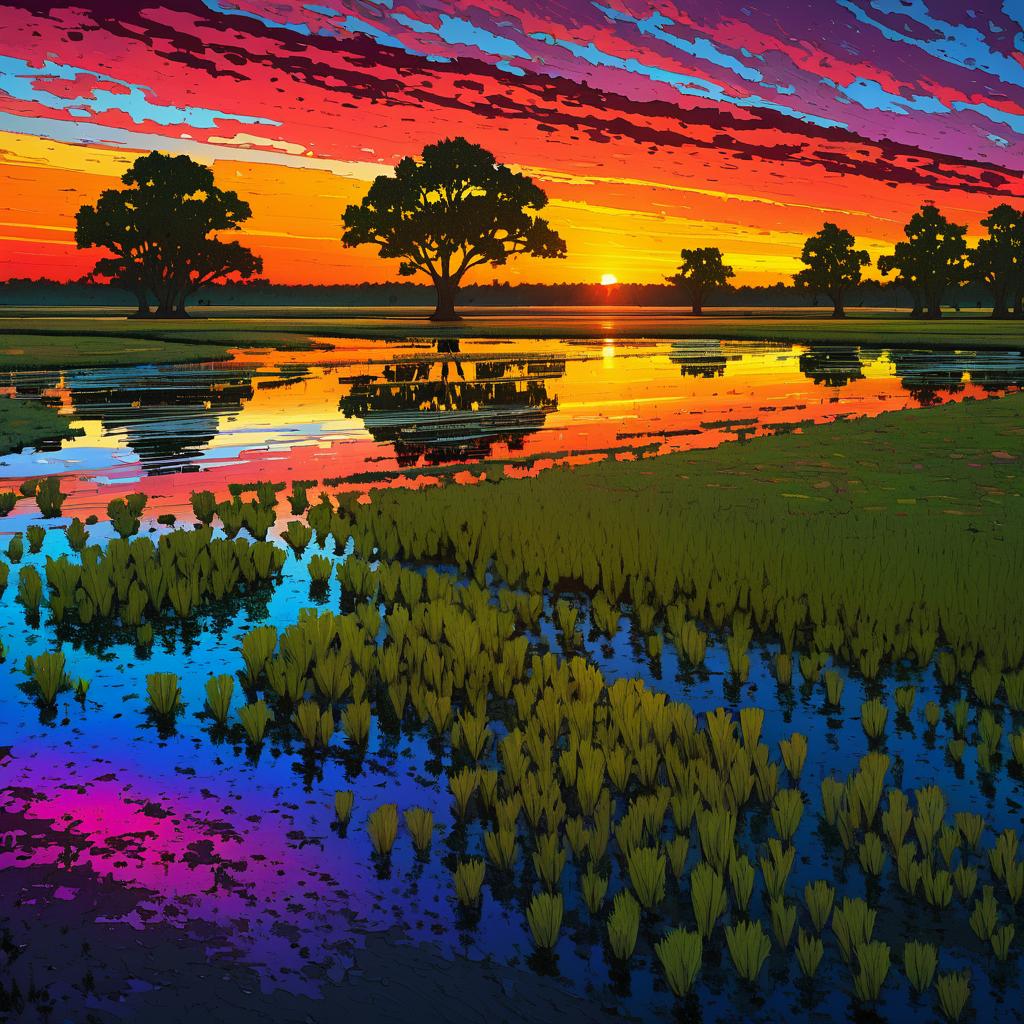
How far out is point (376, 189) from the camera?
83.1m

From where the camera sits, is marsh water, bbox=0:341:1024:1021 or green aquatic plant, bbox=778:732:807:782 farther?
green aquatic plant, bbox=778:732:807:782

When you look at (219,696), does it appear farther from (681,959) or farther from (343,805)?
(681,959)

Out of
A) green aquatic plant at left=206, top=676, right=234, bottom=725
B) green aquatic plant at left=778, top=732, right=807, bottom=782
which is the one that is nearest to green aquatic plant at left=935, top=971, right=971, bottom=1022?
green aquatic plant at left=778, top=732, right=807, bottom=782

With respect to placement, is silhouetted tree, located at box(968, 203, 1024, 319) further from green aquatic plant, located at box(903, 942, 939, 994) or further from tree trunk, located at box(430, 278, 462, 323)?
green aquatic plant, located at box(903, 942, 939, 994)

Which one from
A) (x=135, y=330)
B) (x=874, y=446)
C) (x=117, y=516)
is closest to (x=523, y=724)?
(x=117, y=516)

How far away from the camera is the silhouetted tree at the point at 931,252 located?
117 m

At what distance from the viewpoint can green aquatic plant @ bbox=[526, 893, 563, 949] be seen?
4.41 meters

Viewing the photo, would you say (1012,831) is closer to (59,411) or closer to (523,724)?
(523,724)

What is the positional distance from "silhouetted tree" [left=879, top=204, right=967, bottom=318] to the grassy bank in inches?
4260

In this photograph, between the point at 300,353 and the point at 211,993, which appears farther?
the point at 300,353

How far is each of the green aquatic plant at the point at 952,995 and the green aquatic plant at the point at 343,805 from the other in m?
2.78

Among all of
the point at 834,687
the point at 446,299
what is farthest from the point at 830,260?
the point at 834,687

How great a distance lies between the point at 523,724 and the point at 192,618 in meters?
3.97

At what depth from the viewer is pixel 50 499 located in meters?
14.3
